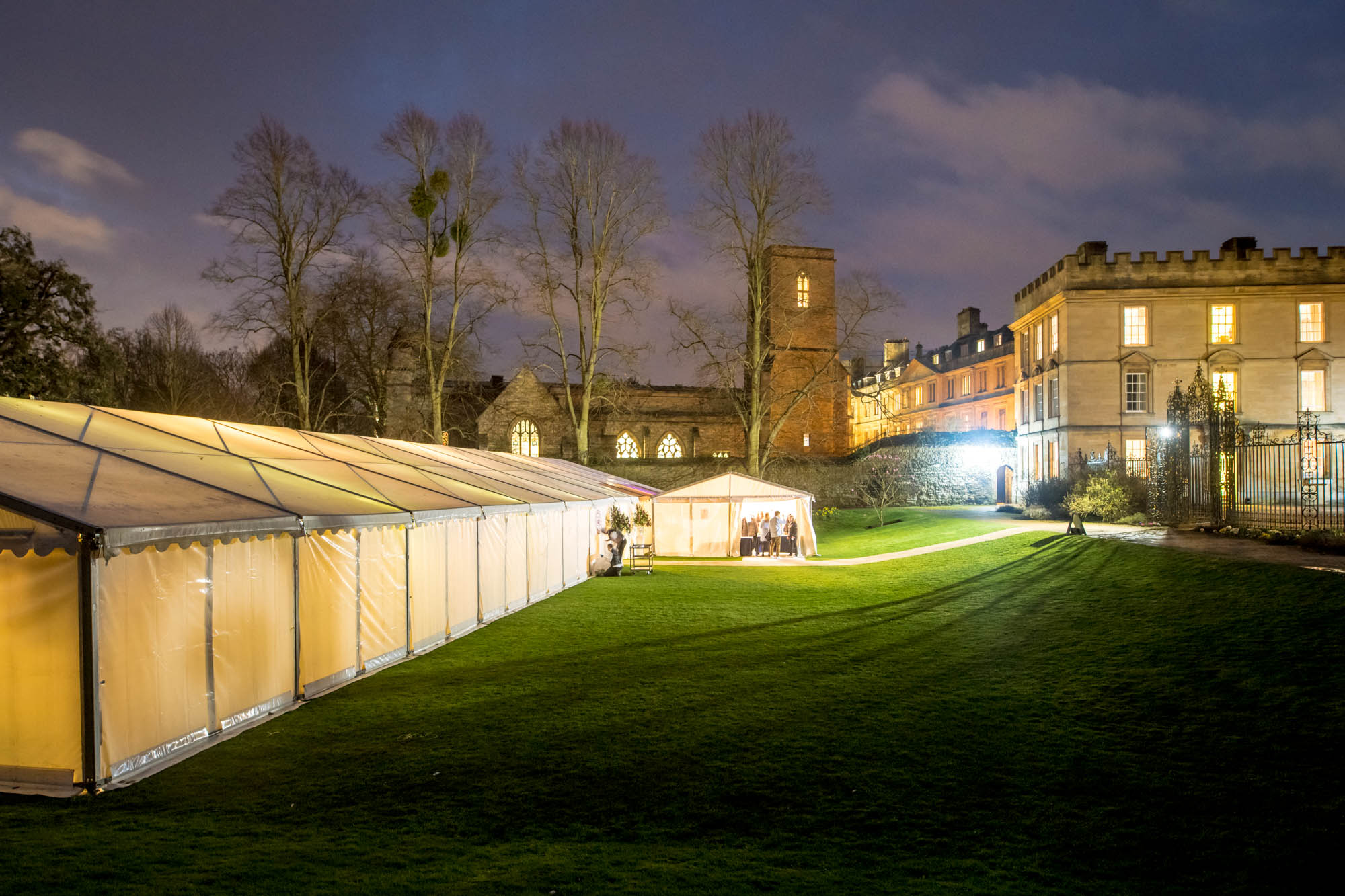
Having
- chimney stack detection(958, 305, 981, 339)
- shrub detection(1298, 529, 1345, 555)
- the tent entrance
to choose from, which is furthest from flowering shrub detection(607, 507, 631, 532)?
chimney stack detection(958, 305, 981, 339)

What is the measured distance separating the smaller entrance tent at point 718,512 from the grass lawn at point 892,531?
173 centimetres

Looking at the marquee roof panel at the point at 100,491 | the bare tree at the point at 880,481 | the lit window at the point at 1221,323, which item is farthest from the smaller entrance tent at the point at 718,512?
the lit window at the point at 1221,323

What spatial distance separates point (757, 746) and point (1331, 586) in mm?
8716

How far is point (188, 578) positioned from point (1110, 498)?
22327 mm

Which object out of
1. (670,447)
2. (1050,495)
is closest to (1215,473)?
(1050,495)

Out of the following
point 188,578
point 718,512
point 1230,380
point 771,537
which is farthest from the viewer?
point 1230,380

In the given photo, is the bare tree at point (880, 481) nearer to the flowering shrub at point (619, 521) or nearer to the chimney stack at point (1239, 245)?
the chimney stack at point (1239, 245)

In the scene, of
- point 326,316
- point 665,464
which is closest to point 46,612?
point 326,316

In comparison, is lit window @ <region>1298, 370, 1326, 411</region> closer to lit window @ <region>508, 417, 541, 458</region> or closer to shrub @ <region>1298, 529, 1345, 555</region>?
shrub @ <region>1298, 529, 1345, 555</region>

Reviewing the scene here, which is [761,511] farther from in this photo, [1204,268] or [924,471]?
[1204,268]

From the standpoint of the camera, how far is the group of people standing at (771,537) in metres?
22.0

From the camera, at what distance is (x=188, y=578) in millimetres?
6418

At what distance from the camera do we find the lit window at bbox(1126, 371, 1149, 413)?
29047mm

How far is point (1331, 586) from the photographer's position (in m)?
9.96
